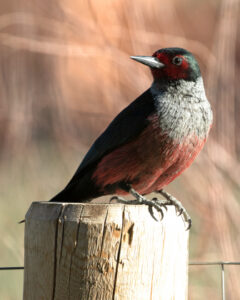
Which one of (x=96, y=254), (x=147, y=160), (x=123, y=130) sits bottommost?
(x=96, y=254)

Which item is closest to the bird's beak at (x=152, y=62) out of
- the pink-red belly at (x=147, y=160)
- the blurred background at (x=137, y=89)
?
the pink-red belly at (x=147, y=160)

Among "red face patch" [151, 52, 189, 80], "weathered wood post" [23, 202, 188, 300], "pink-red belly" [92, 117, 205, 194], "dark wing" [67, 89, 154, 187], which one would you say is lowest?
"weathered wood post" [23, 202, 188, 300]

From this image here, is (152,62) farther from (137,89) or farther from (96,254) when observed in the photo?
(96,254)

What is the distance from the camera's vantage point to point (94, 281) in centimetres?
211

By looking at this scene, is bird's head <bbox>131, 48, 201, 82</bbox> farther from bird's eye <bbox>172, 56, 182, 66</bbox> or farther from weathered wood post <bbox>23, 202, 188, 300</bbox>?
weathered wood post <bbox>23, 202, 188, 300</bbox>

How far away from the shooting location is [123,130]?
11.2 ft

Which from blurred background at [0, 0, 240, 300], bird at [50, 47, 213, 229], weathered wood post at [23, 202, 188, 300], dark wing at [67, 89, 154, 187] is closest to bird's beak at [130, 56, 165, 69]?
bird at [50, 47, 213, 229]

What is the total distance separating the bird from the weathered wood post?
3.05 ft

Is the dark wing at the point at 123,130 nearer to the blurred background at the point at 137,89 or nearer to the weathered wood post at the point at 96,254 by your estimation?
the blurred background at the point at 137,89

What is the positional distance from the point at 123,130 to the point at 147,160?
0.77 feet

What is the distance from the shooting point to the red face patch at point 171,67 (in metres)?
3.62

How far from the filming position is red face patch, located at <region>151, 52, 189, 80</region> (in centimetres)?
362

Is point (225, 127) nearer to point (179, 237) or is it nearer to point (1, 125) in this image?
point (179, 237)

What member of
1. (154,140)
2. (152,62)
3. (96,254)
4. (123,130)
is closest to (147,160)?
(154,140)
